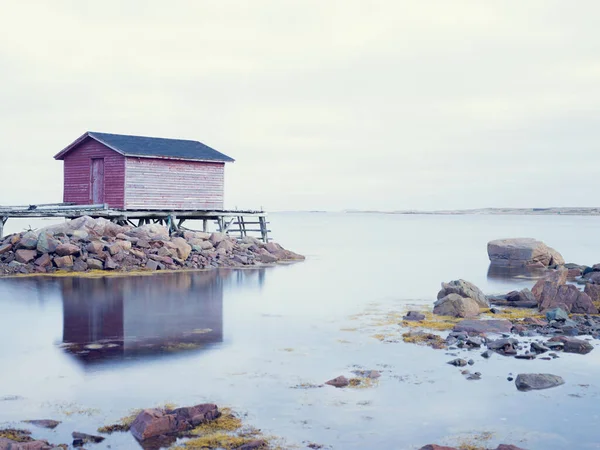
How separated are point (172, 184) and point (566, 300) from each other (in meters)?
23.1

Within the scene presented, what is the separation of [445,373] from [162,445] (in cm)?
642

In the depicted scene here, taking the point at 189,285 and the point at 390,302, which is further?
the point at 189,285

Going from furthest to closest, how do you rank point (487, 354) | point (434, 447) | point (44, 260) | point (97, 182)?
point (97, 182) < point (44, 260) < point (487, 354) < point (434, 447)

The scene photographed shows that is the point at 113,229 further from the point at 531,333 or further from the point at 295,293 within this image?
the point at 531,333

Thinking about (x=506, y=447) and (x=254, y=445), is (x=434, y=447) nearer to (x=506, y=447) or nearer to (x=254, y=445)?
(x=506, y=447)

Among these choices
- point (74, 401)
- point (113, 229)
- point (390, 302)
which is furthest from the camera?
point (113, 229)

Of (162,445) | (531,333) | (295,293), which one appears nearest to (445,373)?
(531,333)

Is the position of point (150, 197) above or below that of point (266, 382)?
above

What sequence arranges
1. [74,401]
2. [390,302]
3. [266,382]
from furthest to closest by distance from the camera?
1. [390,302]
2. [266,382]
3. [74,401]

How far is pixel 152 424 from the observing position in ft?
31.9

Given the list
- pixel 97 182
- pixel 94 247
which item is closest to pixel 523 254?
pixel 97 182

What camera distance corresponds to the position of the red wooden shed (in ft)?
120

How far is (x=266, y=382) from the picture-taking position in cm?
1294

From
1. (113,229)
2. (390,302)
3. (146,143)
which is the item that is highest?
(146,143)
